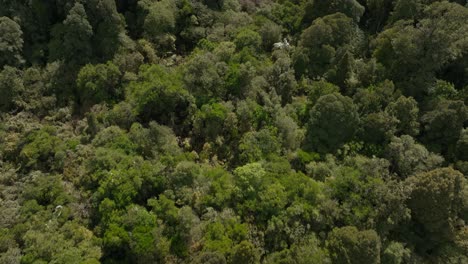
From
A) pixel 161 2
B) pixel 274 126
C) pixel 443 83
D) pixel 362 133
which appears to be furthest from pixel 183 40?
pixel 443 83

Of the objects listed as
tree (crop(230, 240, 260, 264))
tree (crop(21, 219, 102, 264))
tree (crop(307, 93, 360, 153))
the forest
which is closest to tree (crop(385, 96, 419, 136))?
the forest

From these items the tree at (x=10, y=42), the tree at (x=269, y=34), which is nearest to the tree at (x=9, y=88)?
the tree at (x=10, y=42)

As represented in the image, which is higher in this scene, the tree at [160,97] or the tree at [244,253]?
the tree at [160,97]

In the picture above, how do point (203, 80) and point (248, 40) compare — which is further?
point (248, 40)

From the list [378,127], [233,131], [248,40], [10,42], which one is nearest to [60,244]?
[233,131]

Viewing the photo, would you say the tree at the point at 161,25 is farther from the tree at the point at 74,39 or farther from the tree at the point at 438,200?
the tree at the point at 438,200

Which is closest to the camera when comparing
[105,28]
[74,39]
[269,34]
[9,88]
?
[9,88]

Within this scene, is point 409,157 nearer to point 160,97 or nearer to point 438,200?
point 438,200

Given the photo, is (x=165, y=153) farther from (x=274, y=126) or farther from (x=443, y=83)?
(x=443, y=83)
